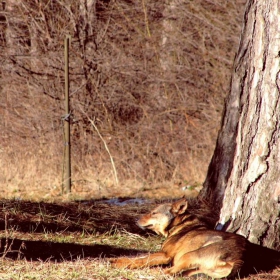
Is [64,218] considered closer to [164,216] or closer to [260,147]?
[164,216]

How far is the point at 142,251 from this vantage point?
22.8 ft

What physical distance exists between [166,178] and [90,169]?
5.71 ft

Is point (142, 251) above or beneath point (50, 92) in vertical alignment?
beneath

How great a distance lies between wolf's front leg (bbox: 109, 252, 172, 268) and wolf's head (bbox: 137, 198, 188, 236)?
2.41ft

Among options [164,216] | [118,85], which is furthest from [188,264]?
[118,85]

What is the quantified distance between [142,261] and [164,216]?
964 millimetres

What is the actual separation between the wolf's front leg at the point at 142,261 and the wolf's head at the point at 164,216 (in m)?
0.74

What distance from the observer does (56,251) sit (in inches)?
269

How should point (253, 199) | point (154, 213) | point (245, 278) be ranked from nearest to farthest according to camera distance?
point (245, 278)
point (253, 199)
point (154, 213)

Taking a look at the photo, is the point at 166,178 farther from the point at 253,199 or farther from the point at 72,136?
the point at 253,199

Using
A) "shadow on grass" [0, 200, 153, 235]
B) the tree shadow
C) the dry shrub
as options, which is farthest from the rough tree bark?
the dry shrub

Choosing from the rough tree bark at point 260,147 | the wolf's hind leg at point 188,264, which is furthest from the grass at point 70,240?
the rough tree bark at point 260,147

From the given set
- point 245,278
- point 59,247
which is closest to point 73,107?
point 59,247

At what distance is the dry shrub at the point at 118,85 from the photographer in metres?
13.3
